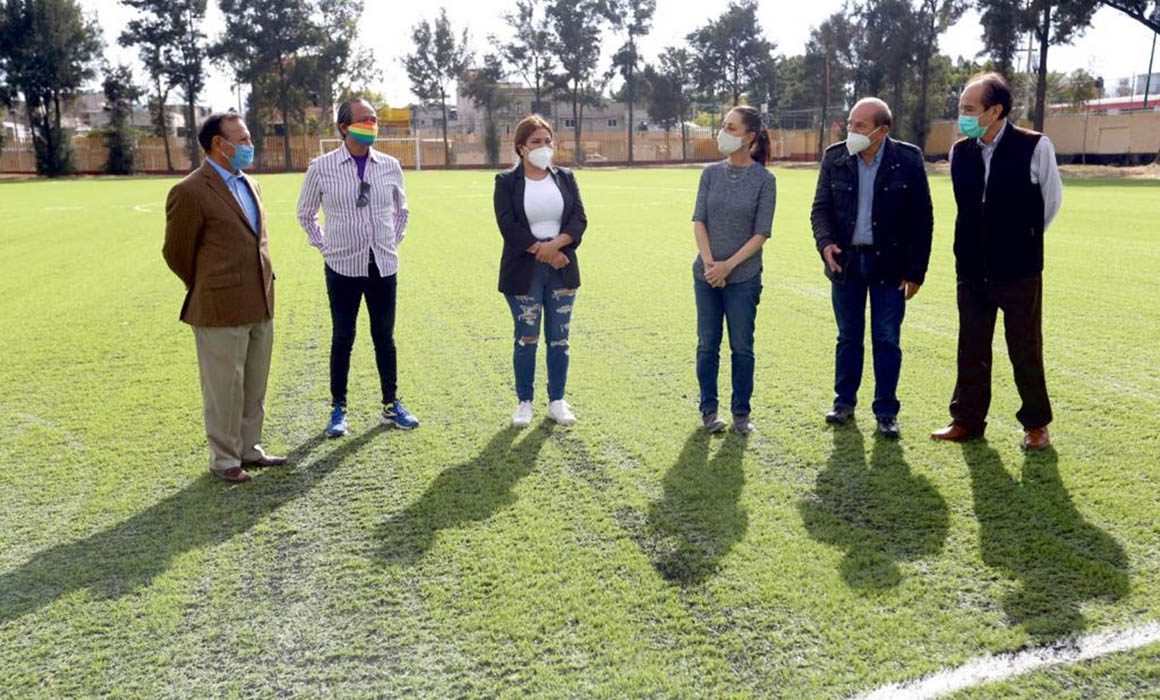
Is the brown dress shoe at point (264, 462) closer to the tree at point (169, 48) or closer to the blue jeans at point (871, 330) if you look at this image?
the blue jeans at point (871, 330)

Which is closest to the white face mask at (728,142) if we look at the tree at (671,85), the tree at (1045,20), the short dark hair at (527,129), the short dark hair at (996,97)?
the short dark hair at (527,129)

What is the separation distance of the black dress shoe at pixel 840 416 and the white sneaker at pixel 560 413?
4.93ft

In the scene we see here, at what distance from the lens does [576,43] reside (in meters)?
65.6

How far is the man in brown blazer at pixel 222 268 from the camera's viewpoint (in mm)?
4465

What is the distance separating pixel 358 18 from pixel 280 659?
6682 centimetres

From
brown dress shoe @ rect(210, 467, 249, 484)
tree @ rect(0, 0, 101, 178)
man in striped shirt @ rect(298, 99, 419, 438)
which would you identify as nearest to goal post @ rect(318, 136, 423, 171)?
tree @ rect(0, 0, 101, 178)

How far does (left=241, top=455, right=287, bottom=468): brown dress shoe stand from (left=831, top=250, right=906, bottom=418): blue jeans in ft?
10.4

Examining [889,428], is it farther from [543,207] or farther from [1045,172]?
[543,207]

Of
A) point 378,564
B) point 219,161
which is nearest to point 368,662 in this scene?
point 378,564

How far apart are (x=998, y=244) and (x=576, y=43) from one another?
64.6m

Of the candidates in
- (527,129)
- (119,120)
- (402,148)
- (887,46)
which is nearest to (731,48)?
(887,46)

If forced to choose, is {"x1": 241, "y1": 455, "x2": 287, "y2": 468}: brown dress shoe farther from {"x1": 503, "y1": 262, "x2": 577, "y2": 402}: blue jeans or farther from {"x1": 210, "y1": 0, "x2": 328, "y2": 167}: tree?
{"x1": 210, "y1": 0, "x2": 328, "y2": 167}: tree

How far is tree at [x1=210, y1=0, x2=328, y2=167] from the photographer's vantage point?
5725 cm

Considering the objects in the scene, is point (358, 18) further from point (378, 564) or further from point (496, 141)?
point (378, 564)
